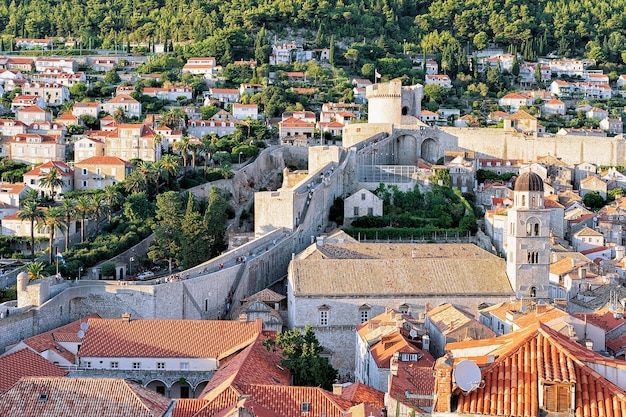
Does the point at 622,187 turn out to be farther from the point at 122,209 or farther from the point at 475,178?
the point at 122,209

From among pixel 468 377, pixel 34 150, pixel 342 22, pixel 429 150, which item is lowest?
pixel 429 150

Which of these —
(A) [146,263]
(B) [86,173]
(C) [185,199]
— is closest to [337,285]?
(A) [146,263]

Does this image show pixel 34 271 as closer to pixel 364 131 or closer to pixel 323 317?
pixel 323 317

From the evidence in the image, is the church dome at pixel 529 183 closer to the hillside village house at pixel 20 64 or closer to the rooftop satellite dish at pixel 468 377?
the rooftop satellite dish at pixel 468 377

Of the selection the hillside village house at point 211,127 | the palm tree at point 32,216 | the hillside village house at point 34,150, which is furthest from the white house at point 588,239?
the hillside village house at point 34,150

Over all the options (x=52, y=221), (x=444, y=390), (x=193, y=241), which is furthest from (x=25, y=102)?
(x=444, y=390)
